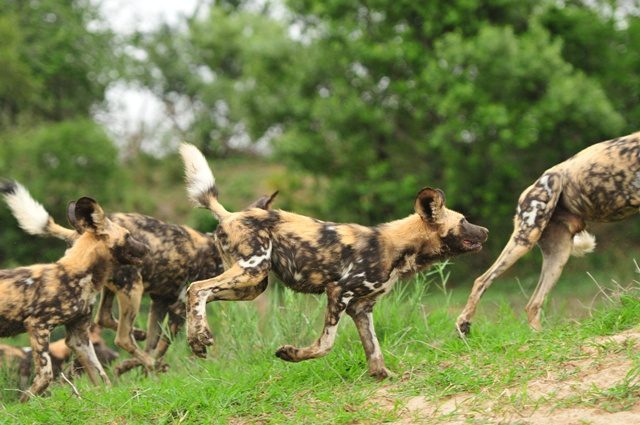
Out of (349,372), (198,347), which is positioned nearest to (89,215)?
(198,347)

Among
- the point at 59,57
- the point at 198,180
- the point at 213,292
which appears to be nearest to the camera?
the point at 213,292

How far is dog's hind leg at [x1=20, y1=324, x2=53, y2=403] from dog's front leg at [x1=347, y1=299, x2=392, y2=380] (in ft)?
5.96

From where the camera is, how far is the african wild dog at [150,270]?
6.16 m

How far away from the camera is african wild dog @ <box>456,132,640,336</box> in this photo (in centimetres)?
558

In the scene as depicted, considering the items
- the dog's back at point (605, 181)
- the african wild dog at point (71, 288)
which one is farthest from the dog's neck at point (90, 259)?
the dog's back at point (605, 181)

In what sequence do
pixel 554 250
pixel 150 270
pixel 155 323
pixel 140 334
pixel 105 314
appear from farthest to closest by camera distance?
1. pixel 140 334
2. pixel 155 323
3. pixel 105 314
4. pixel 150 270
5. pixel 554 250

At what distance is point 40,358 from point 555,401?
295 centimetres

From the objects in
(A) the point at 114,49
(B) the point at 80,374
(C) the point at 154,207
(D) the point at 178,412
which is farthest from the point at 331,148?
(D) the point at 178,412

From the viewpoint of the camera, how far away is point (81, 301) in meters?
5.46

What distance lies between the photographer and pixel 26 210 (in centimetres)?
613

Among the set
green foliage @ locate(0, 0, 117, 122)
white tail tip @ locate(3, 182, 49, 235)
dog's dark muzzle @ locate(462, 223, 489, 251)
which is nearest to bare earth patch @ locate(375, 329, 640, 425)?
dog's dark muzzle @ locate(462, 223, 489, 251)

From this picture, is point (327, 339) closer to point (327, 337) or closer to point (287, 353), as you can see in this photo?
point (327, 337)

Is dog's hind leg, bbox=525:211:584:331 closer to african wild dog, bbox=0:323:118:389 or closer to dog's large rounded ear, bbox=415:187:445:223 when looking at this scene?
dog's large rounded ear, bbox=415:187:445:223

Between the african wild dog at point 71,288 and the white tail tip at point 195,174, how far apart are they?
2.37 ft
